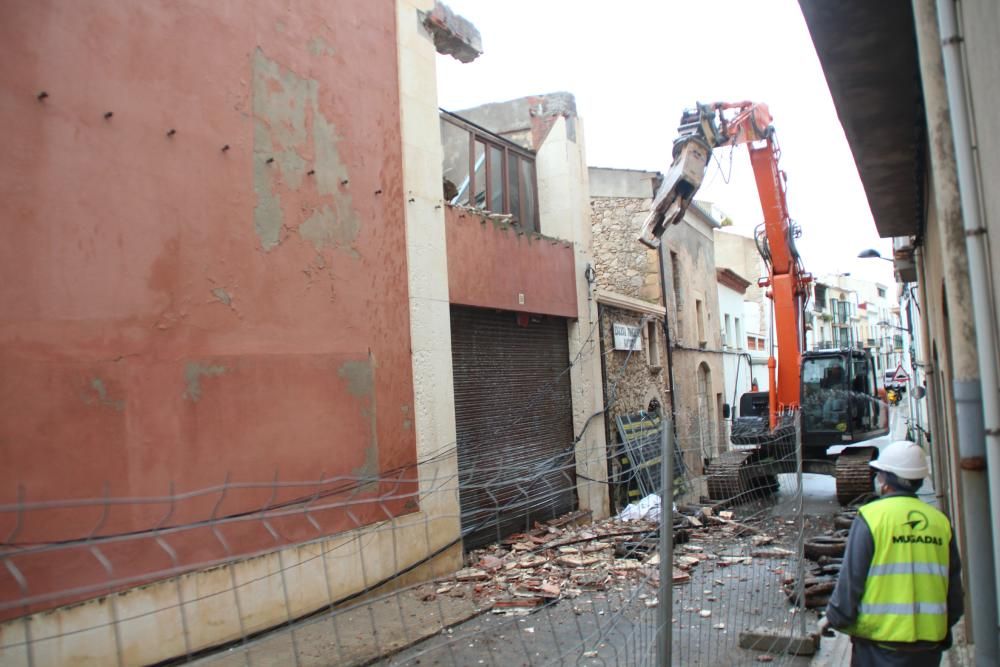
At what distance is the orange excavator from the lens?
40.8 ft

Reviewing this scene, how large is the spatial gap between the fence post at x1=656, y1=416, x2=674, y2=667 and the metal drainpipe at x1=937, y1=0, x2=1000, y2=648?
4.07 ft

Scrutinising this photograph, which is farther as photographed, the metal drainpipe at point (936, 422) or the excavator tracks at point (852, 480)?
the excavator tracks at point (852, 480)

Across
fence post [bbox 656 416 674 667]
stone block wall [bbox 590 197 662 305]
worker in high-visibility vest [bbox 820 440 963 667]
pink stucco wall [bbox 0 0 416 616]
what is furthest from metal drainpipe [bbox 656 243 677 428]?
fence post [bbox 656 416 674 667]

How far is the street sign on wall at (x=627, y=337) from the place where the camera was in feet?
49.1

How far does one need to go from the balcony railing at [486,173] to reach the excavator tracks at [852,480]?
263 inches

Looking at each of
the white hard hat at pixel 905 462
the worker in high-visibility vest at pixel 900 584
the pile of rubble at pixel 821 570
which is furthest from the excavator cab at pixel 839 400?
the worker in high-visibility vest at pixel 900 584

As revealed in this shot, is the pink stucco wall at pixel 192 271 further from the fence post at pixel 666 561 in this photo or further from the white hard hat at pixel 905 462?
the white hard hat at pixel 905 462

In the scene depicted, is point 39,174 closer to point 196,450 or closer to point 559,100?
point 196,450

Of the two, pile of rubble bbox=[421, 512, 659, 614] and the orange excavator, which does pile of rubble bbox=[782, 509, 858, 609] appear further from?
the orange excavator

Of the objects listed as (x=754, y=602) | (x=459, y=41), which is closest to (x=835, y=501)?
(x=754, y=602)

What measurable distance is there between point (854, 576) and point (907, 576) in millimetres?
211

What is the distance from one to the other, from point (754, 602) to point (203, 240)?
5.89 meters

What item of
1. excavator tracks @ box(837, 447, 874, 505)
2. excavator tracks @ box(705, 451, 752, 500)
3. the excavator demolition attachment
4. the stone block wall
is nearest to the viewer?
the excavator demolition attachment

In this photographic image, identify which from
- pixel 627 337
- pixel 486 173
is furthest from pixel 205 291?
pixel 627 337
